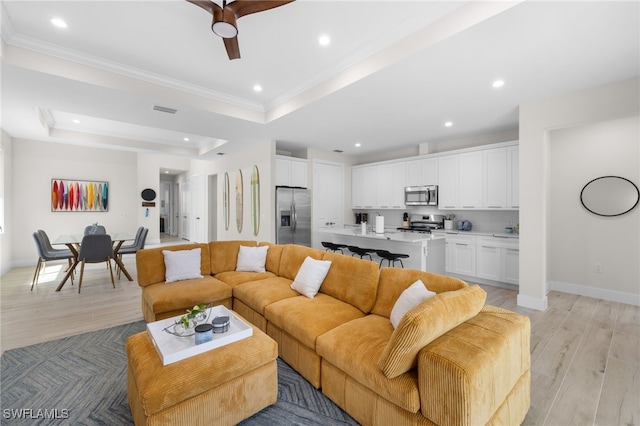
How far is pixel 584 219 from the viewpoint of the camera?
4.26 m

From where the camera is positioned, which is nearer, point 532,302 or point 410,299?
point 410,299

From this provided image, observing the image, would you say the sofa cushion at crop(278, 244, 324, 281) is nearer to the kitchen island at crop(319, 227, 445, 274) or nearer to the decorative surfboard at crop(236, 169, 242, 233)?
the kitchen island at crop(319, 227, 445, 274)

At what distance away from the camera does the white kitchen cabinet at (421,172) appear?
5.83m

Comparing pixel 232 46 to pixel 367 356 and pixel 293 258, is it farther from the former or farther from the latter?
pixel 367 356

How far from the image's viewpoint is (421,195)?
602 centimetres

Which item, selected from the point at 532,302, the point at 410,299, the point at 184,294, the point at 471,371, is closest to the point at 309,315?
the point at 410,299

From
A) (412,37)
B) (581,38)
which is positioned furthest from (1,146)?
(581,38)

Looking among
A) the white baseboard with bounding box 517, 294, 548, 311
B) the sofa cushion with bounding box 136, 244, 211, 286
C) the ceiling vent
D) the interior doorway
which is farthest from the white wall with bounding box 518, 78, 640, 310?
the interior doorway

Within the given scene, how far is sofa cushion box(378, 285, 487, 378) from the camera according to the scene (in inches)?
54.8

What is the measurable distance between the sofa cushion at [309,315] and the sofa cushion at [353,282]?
0.07 m

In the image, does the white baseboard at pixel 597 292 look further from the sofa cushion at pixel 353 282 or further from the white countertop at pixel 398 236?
the sofa cushion at pixel 353 282

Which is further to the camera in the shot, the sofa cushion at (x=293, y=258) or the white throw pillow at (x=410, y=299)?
the sofa cushion at (x=293, y=258)

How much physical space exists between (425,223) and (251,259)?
4034 millimetres

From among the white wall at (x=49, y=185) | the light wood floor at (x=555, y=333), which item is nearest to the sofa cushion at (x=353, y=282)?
the light wood floor at (x=555, y=333)
